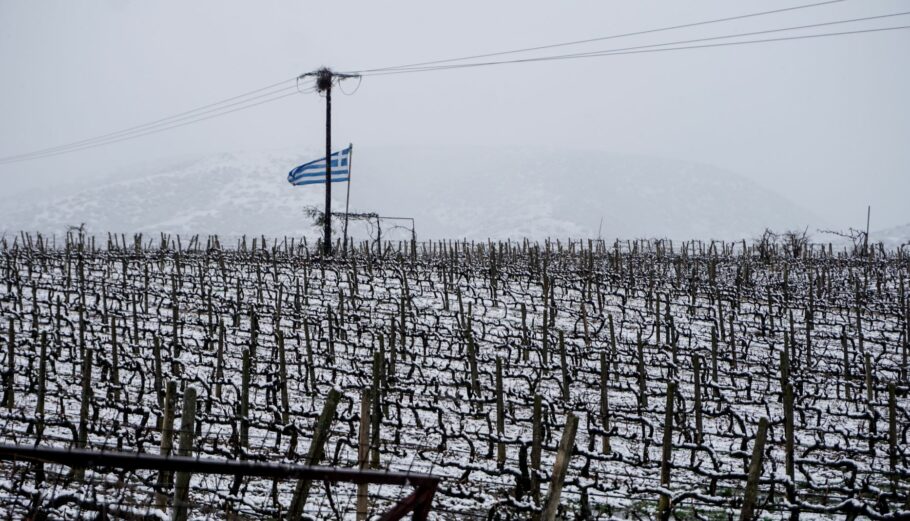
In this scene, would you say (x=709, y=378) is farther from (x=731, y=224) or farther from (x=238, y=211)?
(x=731, y=224)

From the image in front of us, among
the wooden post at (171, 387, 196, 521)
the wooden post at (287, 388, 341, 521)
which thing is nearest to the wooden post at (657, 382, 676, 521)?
the wooden post at (287, 388, 341, 521)

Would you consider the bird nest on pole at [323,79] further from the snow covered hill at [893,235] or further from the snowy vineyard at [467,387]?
the snow covered hill at [893,235]

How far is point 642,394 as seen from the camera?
11508mm

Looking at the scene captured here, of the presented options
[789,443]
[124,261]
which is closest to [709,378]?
[789,443]

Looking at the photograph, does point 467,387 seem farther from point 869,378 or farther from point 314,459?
point 869,378

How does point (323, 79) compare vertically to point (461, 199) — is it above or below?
below

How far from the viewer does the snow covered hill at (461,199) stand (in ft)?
330

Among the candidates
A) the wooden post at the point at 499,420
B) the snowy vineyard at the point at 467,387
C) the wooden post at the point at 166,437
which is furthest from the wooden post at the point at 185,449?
the wooden post at the point at 499,420

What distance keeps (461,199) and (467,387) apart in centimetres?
11252

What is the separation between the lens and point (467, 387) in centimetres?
1161

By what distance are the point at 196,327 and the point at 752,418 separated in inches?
441

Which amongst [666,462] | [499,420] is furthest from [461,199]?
[666,462]

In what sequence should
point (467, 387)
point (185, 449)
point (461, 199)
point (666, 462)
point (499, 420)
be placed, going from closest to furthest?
1. point (185, 449)
2. point (666, 462)
3. point (499, 420)
4. point (467, 387)
5. point (461, 199)

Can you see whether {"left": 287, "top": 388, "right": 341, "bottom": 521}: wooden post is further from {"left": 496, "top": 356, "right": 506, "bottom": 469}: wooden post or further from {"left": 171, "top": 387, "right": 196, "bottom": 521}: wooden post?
{"left": 496, "top": 356, "right": 506, "bottom": 469}: wooden post
